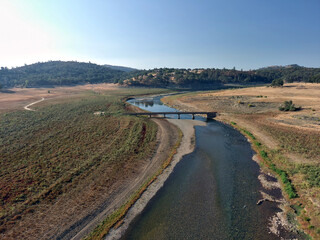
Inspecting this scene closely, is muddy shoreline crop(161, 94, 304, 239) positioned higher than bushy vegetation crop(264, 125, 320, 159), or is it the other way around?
bushy vegetation crop(264, 125, 320, 159)

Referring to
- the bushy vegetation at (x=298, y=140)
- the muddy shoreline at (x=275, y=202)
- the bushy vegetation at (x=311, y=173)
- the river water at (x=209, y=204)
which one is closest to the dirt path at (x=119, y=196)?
the river water at (x=209, y=204)

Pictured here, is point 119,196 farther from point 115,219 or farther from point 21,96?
point 21,96

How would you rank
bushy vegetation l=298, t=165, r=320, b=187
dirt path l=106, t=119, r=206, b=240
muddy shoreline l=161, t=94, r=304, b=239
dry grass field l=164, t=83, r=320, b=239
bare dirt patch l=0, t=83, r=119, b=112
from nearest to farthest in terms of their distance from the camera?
muddy shoreline l=161, t=94, r=304, b=239, dirt path l=106, t=119, r=206, b=240, dry grass field l=164, t=83, r=320, b=239, bushy vegetation l=298, t=165, r=320, b=187, bare dirt patch l=0, t=83, r=119, b=112

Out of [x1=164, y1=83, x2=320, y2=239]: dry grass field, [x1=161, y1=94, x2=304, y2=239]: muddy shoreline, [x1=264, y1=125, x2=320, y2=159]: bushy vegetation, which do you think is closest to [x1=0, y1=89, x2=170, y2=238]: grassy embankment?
[x1=161, y1=94, x2=304, y2=239]: muddy shoreline

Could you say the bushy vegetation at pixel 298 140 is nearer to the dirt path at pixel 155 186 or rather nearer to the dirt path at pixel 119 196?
the dirt path at pixel 155 186

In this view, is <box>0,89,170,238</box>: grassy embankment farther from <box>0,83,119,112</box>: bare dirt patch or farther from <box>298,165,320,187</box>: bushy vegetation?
<box>0,83,119,112</box>: bare dirt patch
